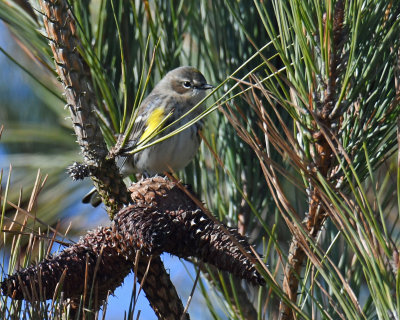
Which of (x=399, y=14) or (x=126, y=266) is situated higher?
(x=399, y=14)

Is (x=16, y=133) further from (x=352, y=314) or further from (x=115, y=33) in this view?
(x=352, y=314)

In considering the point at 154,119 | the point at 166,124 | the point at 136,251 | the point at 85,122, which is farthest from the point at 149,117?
the point at 136,251

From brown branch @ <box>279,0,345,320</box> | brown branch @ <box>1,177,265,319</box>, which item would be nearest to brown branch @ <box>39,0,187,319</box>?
brown branch @ <box>1,177,265,319</box>

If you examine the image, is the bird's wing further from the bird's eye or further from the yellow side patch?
the bird's eye

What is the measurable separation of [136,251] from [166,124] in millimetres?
1908

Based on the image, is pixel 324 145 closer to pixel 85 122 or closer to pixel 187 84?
pixel 85 122

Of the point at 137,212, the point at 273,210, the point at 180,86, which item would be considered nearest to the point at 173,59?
the point at 273,210

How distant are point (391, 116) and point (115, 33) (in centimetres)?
100

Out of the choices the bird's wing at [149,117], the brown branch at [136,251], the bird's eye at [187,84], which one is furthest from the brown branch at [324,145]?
the bird's eye at [187,84]

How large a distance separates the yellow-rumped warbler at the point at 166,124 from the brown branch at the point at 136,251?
143cm

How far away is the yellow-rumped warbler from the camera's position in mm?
3098

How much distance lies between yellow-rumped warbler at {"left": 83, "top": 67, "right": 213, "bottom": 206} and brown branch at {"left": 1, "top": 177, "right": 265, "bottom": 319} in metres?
1.43

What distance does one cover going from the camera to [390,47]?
1.35 m

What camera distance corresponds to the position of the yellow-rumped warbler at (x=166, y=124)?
10.2ft
